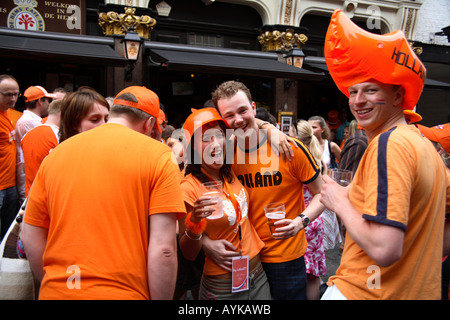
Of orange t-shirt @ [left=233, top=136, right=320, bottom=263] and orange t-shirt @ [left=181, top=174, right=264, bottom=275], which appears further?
orange t-shirt @ [left=233, top=136, right=320, bottom=263]

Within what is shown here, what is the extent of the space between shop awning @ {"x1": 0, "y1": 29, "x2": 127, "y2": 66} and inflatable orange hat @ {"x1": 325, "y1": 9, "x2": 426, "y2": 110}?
16.0ft

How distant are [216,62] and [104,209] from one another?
555 cm

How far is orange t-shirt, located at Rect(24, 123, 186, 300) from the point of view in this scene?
1.42m

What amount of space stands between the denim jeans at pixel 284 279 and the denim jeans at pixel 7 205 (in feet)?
12.2

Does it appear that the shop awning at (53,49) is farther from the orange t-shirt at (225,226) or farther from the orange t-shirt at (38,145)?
the orange t-shirt at (225,226)

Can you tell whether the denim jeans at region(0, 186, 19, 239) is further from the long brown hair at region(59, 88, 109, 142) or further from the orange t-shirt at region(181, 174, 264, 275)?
the orange t-shirt at region(181, 174, 264, 275)

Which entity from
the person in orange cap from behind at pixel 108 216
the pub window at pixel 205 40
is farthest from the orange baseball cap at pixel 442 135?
the pub window at pixel 205 40

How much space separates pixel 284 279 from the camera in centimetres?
223

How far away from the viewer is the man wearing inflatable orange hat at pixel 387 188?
1.21 metres

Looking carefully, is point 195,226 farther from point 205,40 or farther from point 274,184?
point 205,40

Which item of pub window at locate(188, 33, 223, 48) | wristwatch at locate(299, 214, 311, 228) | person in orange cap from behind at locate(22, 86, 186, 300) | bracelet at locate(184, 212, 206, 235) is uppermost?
pub window at locate(188, 33, 223, 48)

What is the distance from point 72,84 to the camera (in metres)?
7.07

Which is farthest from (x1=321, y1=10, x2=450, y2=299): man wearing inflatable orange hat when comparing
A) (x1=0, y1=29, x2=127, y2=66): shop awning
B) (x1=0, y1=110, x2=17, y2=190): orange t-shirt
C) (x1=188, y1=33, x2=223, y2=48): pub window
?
(x1=188, y1=33, x2=223, y2=48): pub window

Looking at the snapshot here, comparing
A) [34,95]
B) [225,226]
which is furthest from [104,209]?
[34,95]
